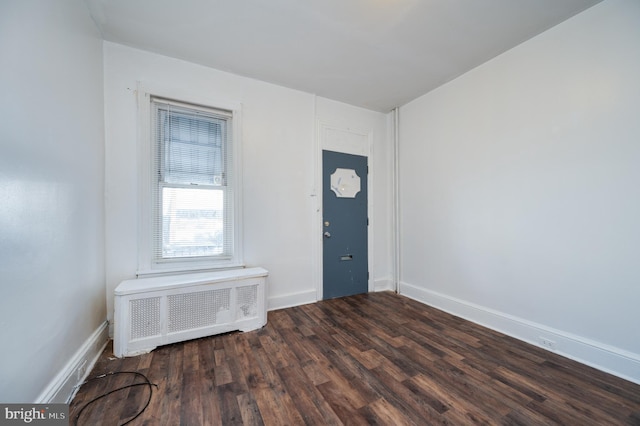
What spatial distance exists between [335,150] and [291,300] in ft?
7.63

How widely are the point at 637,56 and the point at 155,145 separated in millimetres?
4381

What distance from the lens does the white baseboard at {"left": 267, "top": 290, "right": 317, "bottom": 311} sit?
3.06 meters

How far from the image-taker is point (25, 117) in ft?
4.20

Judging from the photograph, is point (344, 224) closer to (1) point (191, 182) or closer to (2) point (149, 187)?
(1) point (191, 182)

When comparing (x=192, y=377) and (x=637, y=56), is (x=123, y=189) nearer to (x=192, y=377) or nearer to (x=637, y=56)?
(x=192, y=377)

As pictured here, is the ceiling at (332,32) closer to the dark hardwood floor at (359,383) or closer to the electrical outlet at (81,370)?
the electrical outlet at (81,370)

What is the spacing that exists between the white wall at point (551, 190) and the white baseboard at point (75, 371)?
3.69 m

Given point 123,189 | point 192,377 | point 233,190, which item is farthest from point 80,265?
point 233,190

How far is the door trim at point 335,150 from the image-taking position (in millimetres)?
A: 3410

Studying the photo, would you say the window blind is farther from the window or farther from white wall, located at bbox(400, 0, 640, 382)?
white wall, located at bbox(400, 0, 640, 382)

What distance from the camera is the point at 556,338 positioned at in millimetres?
2113

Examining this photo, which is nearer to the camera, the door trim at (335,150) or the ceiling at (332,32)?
the ceiling at (332,32)

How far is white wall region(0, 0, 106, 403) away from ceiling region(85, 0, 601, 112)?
481mm

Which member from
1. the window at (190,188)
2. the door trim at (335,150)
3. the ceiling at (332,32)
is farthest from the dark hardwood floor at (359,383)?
the ceiling at (332,32)
